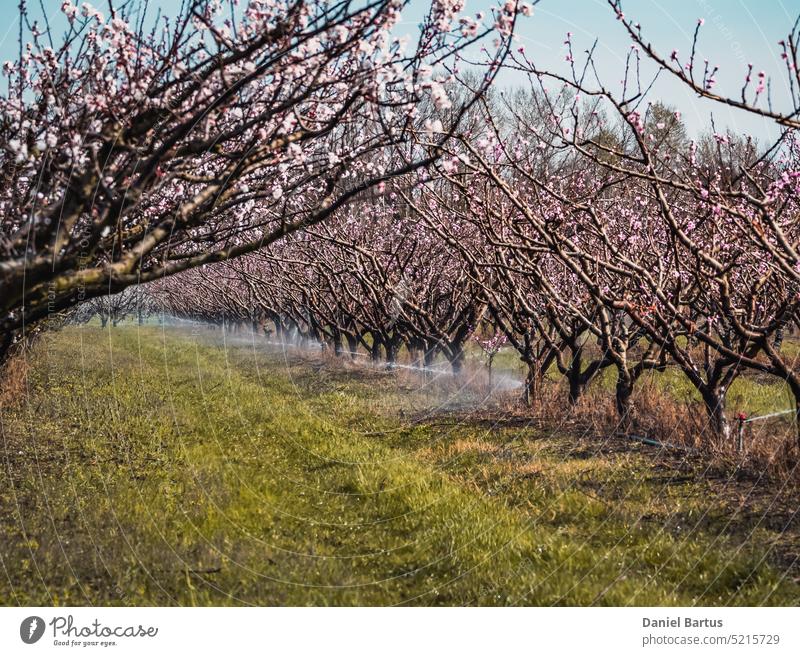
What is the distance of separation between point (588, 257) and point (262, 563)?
476 cm

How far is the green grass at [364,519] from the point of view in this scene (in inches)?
249

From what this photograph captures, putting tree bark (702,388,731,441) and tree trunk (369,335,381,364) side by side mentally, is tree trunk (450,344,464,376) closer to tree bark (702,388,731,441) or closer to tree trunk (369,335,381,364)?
tree trunk (369,335,381,364)

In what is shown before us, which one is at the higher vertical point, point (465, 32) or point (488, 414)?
point (465, 32)

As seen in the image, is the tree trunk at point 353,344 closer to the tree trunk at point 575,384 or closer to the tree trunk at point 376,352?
the tree trunk at point 376,352

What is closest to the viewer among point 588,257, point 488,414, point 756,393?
point 588,257

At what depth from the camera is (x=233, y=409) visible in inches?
656

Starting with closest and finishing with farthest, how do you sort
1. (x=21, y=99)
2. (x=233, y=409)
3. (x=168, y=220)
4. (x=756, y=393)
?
(x=168, y=220) < (x=21, y=99) < (x=756, y=393) < (x=233, y=409)

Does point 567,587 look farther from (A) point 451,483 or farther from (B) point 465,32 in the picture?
(B) point 465,32

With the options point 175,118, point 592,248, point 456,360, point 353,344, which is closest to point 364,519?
point 175,118

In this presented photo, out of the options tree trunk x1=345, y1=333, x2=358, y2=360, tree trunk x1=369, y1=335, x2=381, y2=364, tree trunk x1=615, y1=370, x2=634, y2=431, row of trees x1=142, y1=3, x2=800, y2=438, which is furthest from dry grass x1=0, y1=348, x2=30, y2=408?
tree trunk x1=345, y1=333, x2=358, y2=360

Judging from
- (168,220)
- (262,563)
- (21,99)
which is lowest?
(262,563)

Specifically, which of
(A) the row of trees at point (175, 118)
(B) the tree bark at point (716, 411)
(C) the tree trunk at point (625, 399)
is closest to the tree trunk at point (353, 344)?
(C) the tree trunk at point (625, 399)

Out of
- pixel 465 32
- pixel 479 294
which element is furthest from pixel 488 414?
pixel 465 32

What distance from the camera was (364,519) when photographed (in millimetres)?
8531
